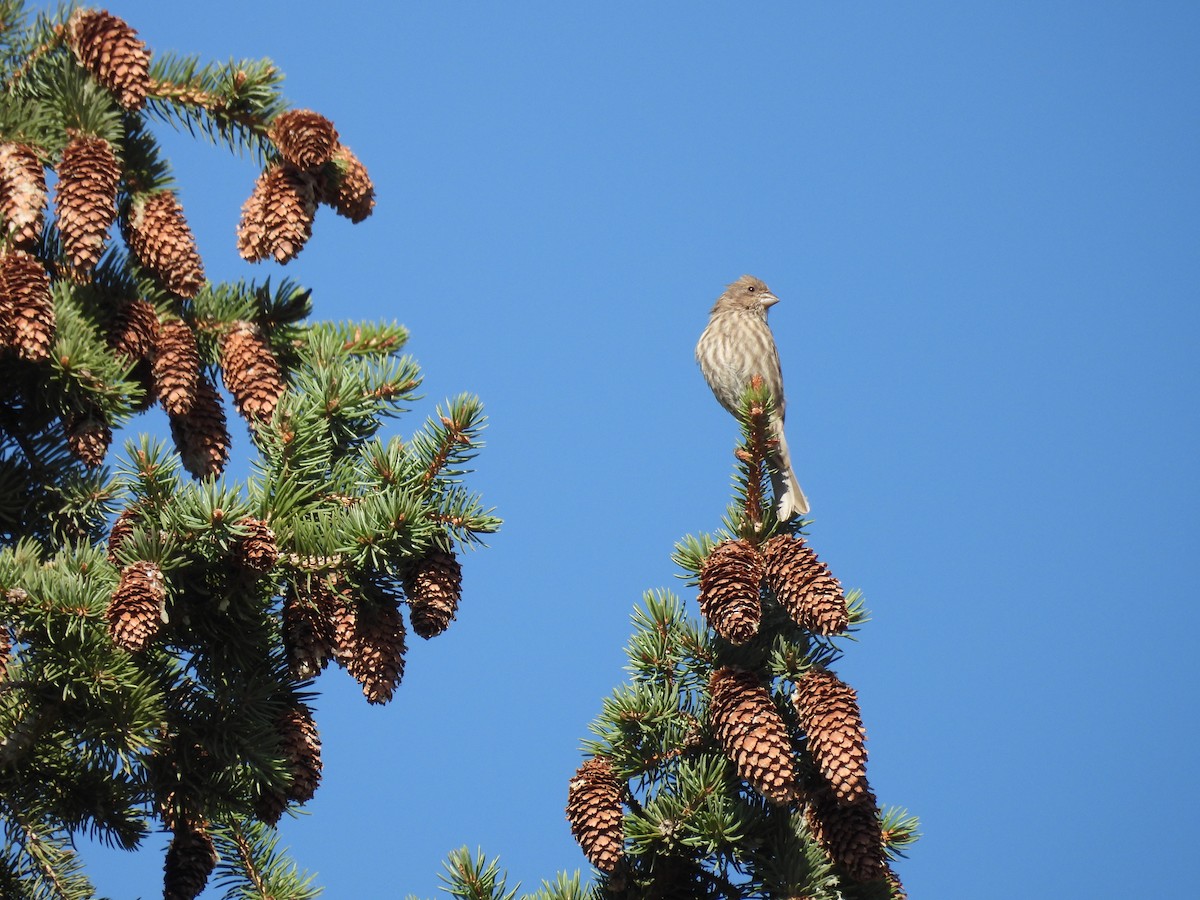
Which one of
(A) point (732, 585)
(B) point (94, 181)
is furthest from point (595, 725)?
(B) point (94, 181)

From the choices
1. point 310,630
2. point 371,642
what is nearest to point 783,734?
point 371,642

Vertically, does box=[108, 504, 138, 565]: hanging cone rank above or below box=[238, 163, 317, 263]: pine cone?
below

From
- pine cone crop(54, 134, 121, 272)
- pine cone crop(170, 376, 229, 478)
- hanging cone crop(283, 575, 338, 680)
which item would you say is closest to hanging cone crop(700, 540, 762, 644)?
hanging cone crop(283, 575, 338, 680)

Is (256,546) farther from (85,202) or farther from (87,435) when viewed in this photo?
(85,202)

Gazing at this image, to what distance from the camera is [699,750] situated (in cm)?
343

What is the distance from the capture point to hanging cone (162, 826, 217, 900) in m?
3.29

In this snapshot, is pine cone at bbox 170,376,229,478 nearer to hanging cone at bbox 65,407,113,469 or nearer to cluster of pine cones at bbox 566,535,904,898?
hanging cone at bbox 65,407,113,469

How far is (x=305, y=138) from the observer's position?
165 inches

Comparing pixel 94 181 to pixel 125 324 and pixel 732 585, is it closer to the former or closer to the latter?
pixel 125 324

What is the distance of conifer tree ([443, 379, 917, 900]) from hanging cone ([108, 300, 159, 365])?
1774 mm

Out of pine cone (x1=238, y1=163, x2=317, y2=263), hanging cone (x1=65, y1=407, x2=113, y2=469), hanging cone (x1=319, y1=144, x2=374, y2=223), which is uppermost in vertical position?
hanging cone (x1=319, y1=144, x2=374, y2=223)

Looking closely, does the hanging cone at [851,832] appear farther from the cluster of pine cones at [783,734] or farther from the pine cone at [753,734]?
the pine cone at [753,734]

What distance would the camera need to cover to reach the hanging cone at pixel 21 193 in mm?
3639

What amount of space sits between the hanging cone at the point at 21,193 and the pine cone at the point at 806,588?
2.38 meters
